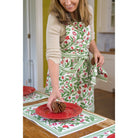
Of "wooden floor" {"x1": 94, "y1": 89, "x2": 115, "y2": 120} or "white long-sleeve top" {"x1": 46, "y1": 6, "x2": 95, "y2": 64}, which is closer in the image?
"white long-sleeve top" {"x1": 46, "y1": 6, "x2": 95, "y2": 64}

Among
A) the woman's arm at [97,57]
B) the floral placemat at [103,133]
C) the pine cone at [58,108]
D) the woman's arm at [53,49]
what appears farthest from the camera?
the woman's arm at [97,57]

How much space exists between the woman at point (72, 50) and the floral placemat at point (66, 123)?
0.96ft

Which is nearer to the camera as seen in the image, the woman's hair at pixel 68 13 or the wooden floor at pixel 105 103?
the woman's hair at pixel 68 13

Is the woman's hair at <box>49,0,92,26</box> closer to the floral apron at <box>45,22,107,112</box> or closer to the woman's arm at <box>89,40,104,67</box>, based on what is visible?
the floral apron at <box>45,22,107,112</box>

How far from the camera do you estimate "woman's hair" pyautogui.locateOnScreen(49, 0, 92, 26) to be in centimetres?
113

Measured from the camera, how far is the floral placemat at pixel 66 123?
73 cm

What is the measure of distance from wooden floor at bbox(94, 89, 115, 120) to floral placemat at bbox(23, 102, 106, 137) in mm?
2007

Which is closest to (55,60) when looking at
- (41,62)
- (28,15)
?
(41,62)

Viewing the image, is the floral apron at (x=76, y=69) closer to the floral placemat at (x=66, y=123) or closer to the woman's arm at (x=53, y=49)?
the woman's arm at (x=53, y=49)

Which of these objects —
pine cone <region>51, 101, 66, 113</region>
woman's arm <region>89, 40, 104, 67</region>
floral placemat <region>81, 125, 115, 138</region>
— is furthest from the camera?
woman's arm <region>89, 40, 104, 67</region>

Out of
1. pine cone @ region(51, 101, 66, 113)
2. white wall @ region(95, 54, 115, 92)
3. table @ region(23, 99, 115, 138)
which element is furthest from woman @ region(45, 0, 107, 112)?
white wall @ region(95, 54, 115, 92)

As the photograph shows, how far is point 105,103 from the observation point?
11.2 ft

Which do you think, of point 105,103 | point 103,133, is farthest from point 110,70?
point 103,133

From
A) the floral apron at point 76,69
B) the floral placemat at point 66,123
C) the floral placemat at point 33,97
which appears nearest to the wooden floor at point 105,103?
the floral apron at point 76,69
